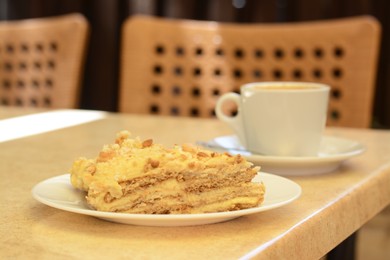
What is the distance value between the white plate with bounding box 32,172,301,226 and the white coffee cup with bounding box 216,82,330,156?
172mm

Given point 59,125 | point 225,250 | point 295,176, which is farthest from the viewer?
point 59,125

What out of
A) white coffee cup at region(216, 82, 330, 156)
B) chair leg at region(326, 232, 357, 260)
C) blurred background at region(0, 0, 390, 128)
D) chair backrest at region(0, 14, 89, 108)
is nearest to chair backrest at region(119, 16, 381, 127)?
chair backrest at region(0, 14, 89, 108)

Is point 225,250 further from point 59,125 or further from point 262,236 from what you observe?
point 59,125

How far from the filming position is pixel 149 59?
158 cm

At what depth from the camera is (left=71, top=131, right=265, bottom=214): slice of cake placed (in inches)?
22.6

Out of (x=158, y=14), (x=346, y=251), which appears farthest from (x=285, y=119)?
(x=158, y=14)

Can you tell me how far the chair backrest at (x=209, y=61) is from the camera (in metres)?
1.53

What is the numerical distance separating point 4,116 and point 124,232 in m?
0.80

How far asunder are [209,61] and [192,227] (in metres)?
1.03

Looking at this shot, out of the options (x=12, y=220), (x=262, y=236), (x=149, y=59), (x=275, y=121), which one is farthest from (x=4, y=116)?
(x=262, y=236)

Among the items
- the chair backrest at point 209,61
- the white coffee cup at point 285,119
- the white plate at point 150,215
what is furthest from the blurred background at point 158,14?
the white plate at point 150,215

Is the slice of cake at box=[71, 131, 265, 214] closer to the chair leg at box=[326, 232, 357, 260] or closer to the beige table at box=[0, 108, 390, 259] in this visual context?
the beige table at box=[0, 108, 390, 259]

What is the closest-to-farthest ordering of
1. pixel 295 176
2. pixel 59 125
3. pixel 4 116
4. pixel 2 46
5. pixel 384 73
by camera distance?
pixel 295 176
pixel 59 125
pixel 4 116
pixel 2 46
pixel 384 73

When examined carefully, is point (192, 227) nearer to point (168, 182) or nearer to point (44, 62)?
point (168, 182)
